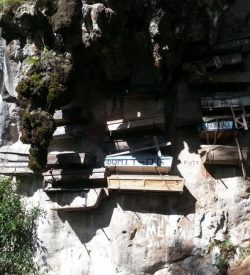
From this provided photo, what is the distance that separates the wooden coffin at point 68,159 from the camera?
9.62 m

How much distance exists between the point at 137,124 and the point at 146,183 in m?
1.08

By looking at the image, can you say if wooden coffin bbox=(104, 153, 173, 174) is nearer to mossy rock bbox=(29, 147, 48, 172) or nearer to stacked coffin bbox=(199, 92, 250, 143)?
stacked coffin bbox=(199, 92, 250, 143)

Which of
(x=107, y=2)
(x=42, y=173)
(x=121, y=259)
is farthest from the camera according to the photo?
(x=42, y=173)

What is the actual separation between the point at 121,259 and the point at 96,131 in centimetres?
244

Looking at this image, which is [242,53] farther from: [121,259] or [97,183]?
[121,259]

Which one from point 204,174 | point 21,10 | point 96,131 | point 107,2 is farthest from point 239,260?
point 21,10

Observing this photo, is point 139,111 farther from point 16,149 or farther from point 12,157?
point 12,157

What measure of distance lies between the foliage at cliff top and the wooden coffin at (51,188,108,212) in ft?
2.33

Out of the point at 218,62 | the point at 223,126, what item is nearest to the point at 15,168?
the point at 223,126

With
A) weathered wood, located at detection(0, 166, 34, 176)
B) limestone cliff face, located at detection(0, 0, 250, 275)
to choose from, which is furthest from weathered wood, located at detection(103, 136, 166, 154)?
weathered wood, located at detection(0, 166, 34, 176)

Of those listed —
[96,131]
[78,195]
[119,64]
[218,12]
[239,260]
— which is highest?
[218,12]

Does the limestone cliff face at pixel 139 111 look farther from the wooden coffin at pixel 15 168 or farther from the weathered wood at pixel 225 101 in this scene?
the wooden coffin at pixel 15 168

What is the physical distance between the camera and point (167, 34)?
8.88 metres

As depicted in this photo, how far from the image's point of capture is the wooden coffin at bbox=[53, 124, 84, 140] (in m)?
9.92
